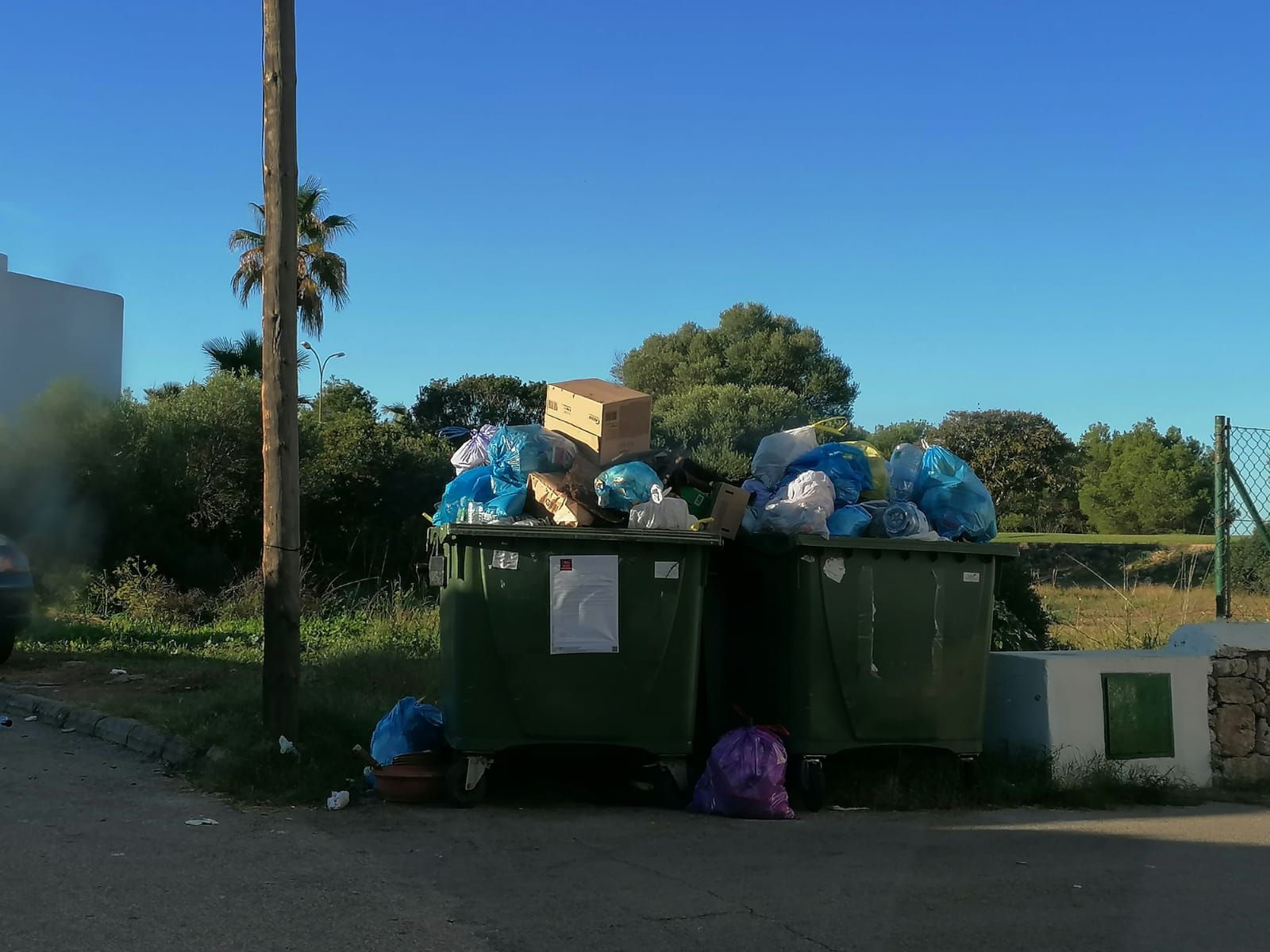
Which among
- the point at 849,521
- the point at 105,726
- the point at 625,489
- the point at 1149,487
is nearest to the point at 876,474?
the point at 849,521

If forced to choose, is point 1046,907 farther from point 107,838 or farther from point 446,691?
point 107,838

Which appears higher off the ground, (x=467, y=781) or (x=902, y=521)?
(x=902, y=521)

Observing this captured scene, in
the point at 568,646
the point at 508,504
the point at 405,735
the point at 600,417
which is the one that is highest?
the point at 600,417

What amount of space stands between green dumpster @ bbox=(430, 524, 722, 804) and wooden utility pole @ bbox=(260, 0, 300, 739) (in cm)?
122

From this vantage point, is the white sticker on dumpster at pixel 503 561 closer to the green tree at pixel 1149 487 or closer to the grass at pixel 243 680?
the grass at pixel 243 680

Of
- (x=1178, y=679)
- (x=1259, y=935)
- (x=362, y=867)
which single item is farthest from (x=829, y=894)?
(x=1178, y=679)

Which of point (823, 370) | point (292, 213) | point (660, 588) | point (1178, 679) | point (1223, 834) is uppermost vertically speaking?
point (823, 370)

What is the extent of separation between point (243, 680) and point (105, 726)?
1591 mm

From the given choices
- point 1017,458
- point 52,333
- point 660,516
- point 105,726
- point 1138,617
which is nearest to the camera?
point 660,516

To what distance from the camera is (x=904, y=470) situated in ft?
24.5

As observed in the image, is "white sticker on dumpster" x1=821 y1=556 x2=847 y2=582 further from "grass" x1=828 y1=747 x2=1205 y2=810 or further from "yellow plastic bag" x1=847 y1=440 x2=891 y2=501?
"grass" x1=828 y1=747 x2=1205 y2=810

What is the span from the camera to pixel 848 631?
264 inches

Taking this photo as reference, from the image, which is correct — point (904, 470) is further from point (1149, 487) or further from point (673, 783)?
point (1149, 487)

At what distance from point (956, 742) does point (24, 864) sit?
4.71 metres
